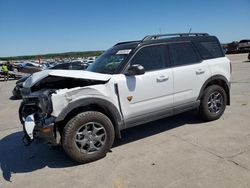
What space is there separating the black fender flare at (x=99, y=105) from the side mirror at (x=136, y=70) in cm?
62

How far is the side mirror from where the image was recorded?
4234 millimetres

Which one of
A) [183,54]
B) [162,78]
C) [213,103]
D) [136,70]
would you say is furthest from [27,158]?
[213,103]

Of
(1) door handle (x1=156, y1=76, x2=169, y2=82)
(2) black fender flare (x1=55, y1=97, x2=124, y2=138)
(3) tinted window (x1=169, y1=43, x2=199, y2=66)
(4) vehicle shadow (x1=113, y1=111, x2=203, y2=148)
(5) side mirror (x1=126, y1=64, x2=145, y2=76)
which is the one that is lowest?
(4) vehicle shadow (x1=113, y1=111, x2=203, y2=148)

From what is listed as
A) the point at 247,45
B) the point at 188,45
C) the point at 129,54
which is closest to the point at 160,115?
the point at 129,54

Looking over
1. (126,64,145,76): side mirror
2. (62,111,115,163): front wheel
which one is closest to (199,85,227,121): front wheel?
(126,64,145,76): side mirror

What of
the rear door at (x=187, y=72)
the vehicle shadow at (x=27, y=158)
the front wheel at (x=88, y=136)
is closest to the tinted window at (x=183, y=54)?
the rear door at (x=187, y=72)

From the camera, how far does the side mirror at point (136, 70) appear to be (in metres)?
4.23

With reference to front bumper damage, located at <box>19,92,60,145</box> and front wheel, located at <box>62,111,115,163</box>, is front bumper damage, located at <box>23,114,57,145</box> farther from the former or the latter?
front wheel, located at <box>62,111,115,163</box>

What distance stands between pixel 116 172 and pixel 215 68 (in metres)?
3.21

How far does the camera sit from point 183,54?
16.9ft

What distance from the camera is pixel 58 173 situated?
3.84 metres

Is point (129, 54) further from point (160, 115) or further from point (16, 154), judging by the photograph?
point (16, 154)

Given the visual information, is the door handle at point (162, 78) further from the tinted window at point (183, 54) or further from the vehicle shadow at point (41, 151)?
the vehicle shadow at point (41, 151)

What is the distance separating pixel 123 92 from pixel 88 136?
36.4 inches
